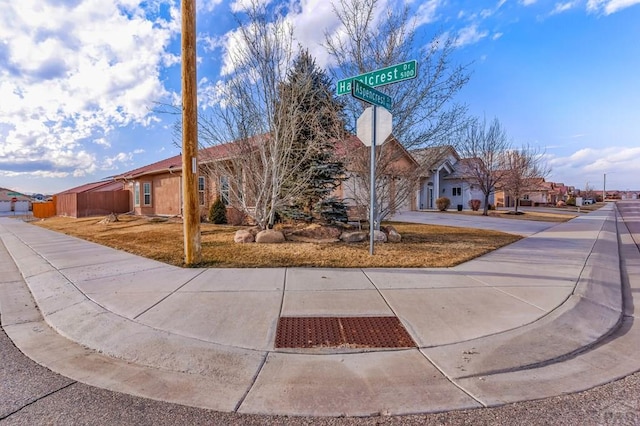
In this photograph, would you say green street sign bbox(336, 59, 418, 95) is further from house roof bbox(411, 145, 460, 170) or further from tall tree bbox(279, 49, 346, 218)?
house roof bbox(411, 145, 460, 170)

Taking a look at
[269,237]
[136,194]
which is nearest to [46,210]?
[136,194]

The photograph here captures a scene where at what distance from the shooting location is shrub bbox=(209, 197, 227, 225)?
1680 centimetres

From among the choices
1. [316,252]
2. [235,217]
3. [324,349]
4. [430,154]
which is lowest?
[324,349]

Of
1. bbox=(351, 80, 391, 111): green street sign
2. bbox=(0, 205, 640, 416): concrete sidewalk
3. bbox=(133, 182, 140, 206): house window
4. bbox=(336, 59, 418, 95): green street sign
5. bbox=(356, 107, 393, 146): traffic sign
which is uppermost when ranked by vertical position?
bbox=(336, 59, 418, 95): green street sign

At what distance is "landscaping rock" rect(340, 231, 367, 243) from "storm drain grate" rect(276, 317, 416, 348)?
5725mm

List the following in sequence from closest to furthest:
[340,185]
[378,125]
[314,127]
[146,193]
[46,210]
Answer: [378,125] → [314,127] → [340,185] → [146,193] → [46,210]

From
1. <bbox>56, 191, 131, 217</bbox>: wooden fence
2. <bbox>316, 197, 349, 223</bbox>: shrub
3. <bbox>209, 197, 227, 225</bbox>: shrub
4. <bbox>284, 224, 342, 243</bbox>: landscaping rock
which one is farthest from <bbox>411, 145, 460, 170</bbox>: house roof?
<bbox>56, 191, 131, 217</bbox>: wooden fence

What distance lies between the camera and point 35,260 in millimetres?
8781

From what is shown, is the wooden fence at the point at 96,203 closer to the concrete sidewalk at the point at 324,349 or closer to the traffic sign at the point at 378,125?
the concrete sidewalk at the point at 324,349

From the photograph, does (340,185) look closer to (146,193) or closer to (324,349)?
(324,349)

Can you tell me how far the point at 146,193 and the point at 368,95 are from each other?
71.0 feet

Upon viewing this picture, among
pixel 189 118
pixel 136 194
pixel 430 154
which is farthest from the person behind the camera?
pixel 136 194

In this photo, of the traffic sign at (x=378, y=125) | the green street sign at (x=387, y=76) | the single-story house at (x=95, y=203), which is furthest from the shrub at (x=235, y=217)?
the single-story house at (x=95, y=203)

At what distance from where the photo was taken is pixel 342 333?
405 cm
